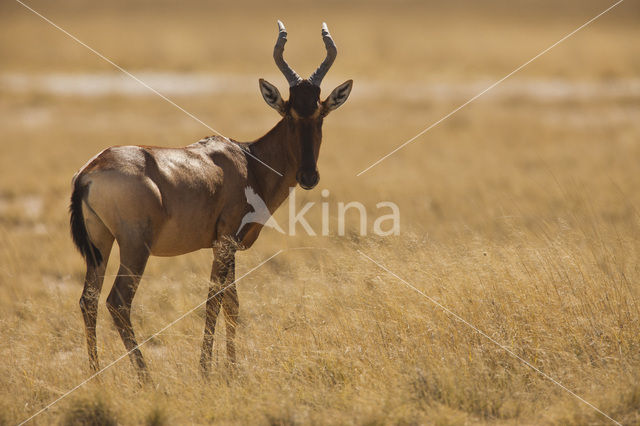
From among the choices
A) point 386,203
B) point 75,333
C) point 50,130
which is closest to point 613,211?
point 386,203

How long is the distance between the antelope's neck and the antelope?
0.04ft

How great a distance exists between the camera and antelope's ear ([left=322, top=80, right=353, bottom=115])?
26.5 ft

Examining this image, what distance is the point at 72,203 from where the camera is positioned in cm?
666

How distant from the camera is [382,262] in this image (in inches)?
312

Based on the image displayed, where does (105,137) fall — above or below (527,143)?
below

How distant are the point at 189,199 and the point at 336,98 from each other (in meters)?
2.09

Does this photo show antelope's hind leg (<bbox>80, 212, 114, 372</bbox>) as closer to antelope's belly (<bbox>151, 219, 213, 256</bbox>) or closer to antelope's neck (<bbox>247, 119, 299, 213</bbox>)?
antelope's belly (<bbox>151, 219, 213, 256</bbox>)

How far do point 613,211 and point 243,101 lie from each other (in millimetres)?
16675

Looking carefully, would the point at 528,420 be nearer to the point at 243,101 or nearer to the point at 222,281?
the point at 222,281

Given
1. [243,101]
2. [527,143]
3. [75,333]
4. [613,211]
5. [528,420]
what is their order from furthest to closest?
[243,101], [527,143], [613,211], [75,333], [528,420]

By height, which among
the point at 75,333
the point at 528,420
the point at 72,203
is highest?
the point at 72,203

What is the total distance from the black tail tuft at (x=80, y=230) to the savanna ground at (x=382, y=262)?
101cm

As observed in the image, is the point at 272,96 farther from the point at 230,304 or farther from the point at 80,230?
the point at 80,230

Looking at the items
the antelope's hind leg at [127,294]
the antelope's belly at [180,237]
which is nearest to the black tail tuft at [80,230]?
the antelope's hind leg at [127,294]
